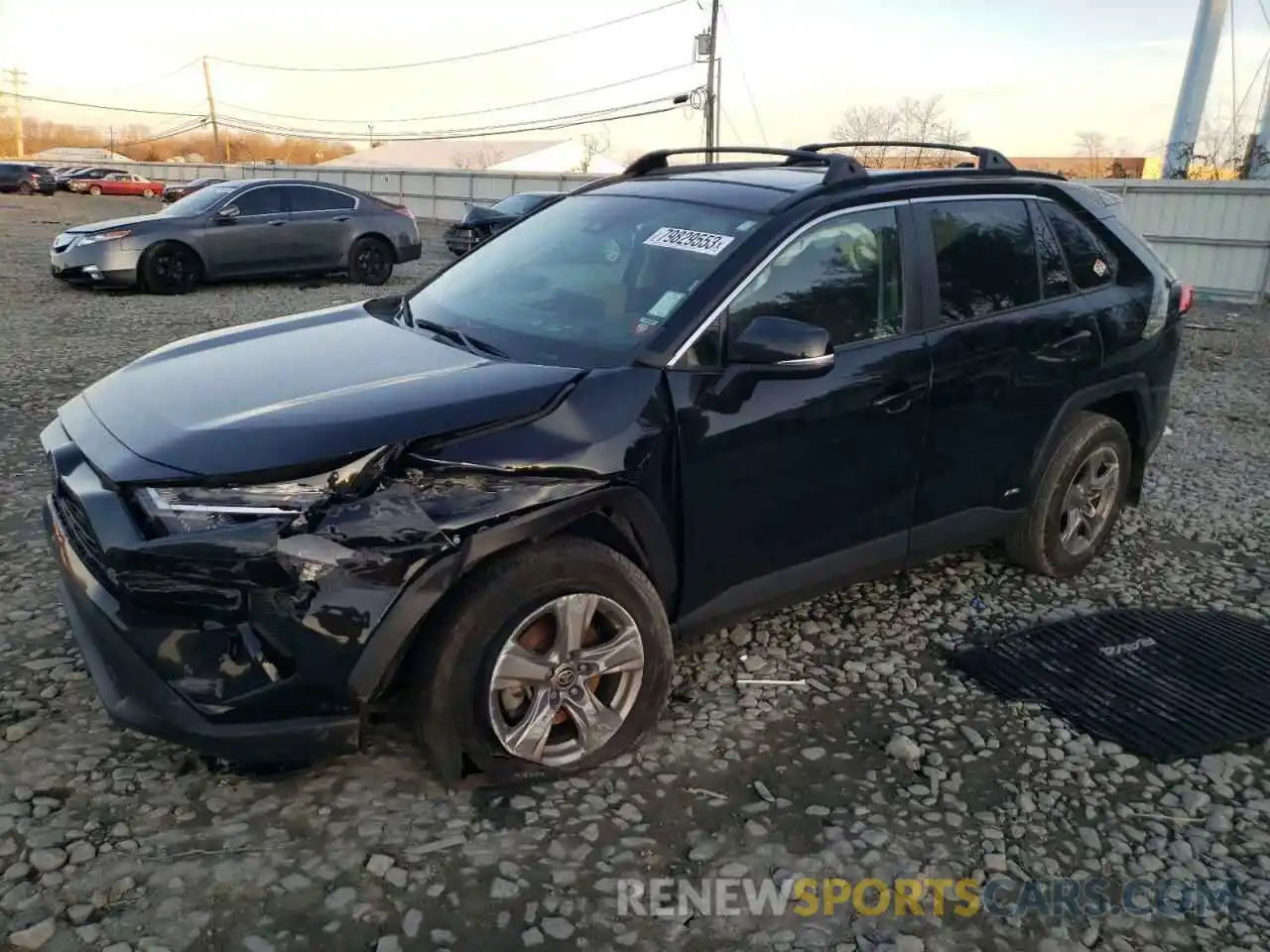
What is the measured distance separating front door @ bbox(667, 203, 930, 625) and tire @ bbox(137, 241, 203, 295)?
1128 cm

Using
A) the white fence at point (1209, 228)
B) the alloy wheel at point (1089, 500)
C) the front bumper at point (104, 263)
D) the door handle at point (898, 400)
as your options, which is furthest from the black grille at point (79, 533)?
the white fence at point (1209, 228)

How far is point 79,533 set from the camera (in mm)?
2645

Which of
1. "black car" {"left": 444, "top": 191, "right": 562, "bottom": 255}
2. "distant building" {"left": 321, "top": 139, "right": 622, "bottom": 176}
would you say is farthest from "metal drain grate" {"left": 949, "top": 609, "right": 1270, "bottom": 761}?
"distant building" {"left": 321, "top": 139, "right": 622, "bottom": 176}

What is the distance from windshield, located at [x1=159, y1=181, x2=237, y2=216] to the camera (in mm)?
12664

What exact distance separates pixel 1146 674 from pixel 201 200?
12765mm

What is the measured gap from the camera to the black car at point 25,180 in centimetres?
4028

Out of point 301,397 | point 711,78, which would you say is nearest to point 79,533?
point 301,397

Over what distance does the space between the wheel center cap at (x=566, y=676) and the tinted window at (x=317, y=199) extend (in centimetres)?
1242

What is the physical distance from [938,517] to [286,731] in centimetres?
252

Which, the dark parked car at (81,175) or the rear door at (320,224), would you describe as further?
the dark parked car at (81,175)

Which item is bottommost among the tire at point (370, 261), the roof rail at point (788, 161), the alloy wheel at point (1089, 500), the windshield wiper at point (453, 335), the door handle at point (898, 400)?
the alloy wheel at point (1089, 500)

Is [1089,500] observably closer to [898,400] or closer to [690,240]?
[898,400]

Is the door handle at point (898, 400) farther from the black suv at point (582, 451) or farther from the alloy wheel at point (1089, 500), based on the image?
the alloy wheel at point (1089, 500)

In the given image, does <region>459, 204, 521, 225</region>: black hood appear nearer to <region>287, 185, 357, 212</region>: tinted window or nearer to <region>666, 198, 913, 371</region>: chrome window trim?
<region>287, 185, 357, 212</region>: tinted window
